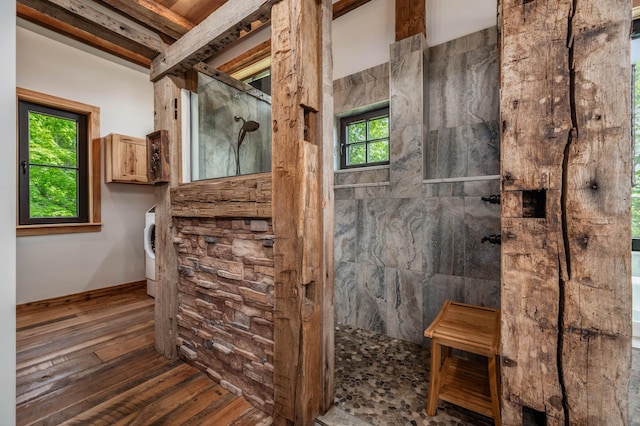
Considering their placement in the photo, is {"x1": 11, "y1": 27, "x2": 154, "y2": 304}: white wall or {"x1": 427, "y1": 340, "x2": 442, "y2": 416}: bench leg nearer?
{"x1": 427, "y1": 340, "x2": 442, "y2": 416}: bench leg

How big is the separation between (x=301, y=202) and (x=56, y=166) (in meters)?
3.19

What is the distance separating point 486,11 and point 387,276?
6.37 feet

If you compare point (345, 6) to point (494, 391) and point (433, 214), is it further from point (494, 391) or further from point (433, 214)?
point (494, 391)

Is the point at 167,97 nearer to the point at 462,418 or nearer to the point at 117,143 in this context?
the point at 117,143

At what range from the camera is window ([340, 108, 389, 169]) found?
2.39 m

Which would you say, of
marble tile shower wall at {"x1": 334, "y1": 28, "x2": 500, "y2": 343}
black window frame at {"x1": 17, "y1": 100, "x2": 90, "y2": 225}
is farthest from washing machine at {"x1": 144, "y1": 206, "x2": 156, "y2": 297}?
marble tile shower wall at {"x1": 334, "y1": 28, "x2": 500, "y2": 343}

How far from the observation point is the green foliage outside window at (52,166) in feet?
8.82

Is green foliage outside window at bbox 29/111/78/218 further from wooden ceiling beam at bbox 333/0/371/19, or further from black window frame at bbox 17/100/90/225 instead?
wooden ceiling beam at bbox 333/0/371/19

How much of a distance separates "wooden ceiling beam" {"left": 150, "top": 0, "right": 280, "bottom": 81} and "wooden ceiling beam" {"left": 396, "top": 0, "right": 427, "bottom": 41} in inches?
47.5

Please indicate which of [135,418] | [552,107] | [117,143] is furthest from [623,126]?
[117,143]

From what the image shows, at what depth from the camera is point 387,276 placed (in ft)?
6.77

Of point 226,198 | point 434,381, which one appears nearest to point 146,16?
point 226,198

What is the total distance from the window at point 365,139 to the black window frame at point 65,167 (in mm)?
2829

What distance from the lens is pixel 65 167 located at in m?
2.89
